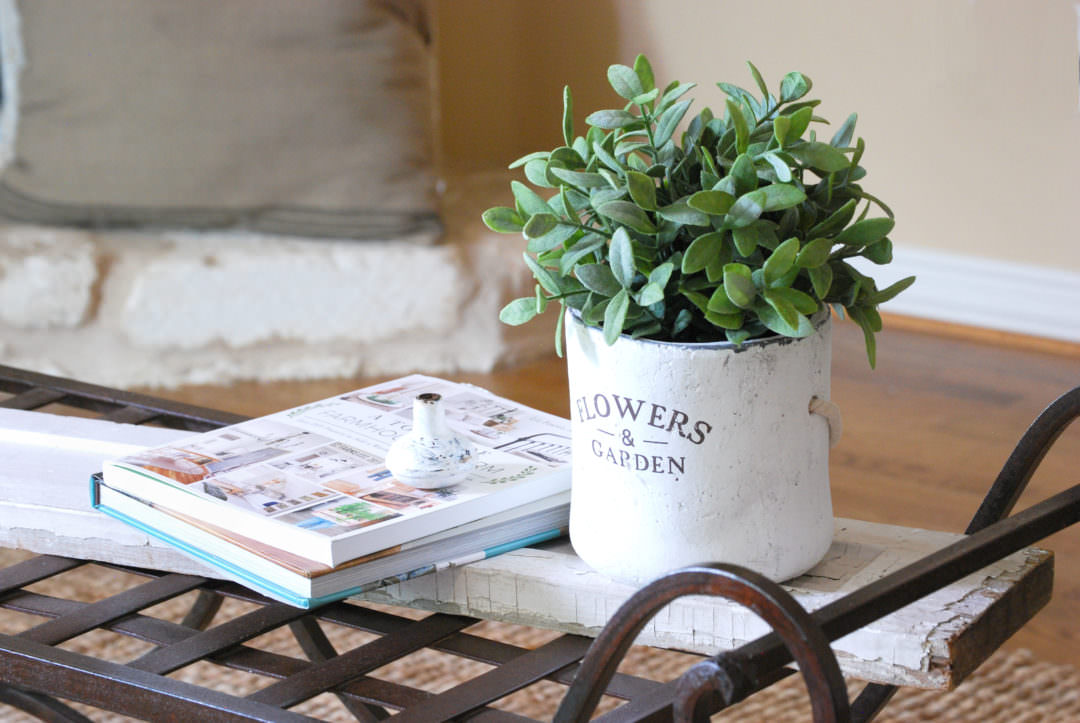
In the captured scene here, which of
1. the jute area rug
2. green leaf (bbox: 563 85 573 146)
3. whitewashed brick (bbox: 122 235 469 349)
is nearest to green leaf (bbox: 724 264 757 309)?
green leaf (bbox: 563 85 573 146)

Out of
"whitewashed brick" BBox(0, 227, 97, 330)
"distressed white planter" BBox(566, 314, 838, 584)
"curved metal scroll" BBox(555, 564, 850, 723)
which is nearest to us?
"curved metal scroll" BBox(555, 564, 850, 723)

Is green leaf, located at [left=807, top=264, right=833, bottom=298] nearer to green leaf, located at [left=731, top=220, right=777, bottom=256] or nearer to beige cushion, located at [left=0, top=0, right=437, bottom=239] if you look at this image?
green leaf, located at [left=731, top=220, right=777, bottom=256]

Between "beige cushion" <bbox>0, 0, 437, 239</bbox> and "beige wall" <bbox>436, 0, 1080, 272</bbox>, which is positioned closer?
"beige cushion" <bbox>0, 0, 437, 239</bbox>

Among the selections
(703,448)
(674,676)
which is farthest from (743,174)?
(674,676)

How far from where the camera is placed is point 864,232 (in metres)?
0.60

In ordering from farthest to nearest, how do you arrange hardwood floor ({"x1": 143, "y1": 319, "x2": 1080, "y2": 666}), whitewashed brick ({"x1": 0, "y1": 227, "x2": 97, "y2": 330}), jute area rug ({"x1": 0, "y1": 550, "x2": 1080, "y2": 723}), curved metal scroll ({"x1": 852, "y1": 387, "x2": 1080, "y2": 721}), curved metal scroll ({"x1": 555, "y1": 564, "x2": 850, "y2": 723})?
whitewashed brick ({"x1": 0, "y1": 227, "x2": 97, "y2": 330}) < hardwood floor ({"x1": 143, "y1": 319, "x2": 1080, "y2": 666}) < jute area rug ({"x1": 0, "y1": 550, "x2": 1080, "y2": 723}) < curved metal scroll ({"x1": 852, "y1": 387, "x2": 1080, "y2": 721}) < curved metal scroll ({"x1": 555, "y1": 564, "x2": 850, "y2": 723})

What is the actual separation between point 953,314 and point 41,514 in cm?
193

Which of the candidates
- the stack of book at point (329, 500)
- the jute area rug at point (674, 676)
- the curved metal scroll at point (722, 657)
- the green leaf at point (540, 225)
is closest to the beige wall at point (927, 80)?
the jute area rug at point (674, 676)

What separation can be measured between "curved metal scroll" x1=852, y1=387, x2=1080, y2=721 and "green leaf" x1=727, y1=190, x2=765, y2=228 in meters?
0.27

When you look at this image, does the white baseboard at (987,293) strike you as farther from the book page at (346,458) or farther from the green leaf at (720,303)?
the green leaf at (720,303)

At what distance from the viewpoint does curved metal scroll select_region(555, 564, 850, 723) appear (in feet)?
1.61

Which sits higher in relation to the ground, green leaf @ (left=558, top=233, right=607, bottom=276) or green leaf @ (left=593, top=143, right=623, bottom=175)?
green leaf @ (left=593, top=143, right=623, bottom=175)

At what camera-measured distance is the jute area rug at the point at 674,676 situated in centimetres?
122

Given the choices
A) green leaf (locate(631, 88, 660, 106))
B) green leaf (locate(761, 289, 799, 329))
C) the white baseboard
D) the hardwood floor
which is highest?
green leaf (locate(631, 88, 660, 106))
